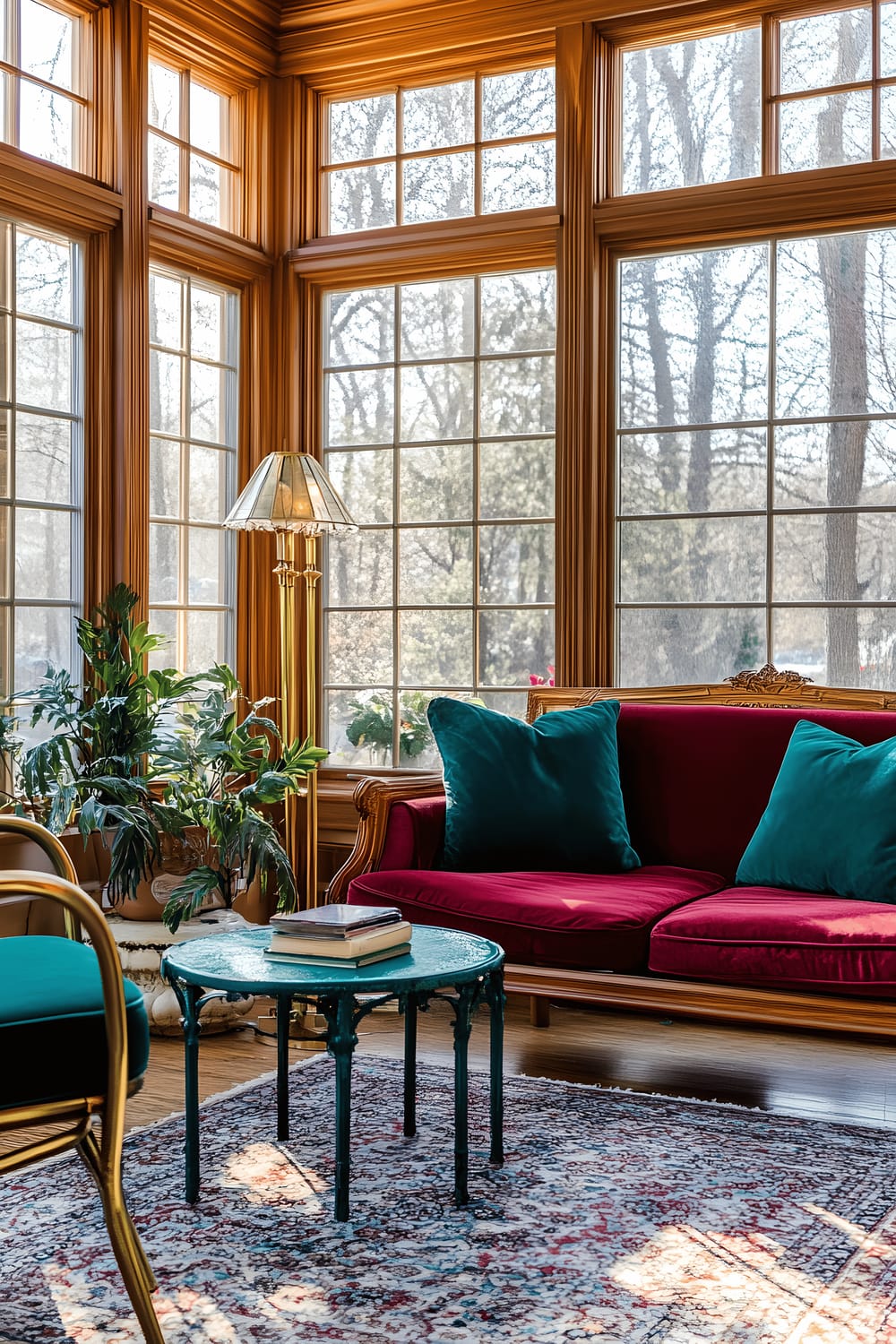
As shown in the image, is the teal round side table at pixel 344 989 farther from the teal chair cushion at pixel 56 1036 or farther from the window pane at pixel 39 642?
the window pane at pixel 39 642

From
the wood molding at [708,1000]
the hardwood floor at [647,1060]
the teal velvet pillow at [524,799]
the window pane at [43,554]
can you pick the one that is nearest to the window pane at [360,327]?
the window pane at [43,554]

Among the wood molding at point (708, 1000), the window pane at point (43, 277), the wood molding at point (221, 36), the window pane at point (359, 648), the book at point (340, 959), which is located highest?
the wood molding at point (221, 36)

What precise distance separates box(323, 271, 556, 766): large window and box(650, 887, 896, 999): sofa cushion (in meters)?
1.69

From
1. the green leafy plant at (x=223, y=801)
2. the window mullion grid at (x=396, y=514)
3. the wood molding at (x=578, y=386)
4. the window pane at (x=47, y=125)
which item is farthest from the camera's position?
the window mullion grid at (x=396, y=514)

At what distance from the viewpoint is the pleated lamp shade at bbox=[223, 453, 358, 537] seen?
12.5 feet

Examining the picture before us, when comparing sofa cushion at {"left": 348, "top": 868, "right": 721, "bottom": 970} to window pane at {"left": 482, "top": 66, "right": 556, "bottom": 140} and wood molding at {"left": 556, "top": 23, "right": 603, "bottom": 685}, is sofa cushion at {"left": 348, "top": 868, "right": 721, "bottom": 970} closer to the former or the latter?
wood molding at {"left": 556, "top": 23, "right": 603, "bottom": 685}

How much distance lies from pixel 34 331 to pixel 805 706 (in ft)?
8.28

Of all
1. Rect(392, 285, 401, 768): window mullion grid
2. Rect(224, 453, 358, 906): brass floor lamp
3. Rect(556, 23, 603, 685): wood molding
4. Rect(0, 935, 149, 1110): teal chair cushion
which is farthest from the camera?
Rect(392, 285, 401, 768): window mullion grid

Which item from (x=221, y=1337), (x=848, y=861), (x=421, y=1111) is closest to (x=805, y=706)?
(x=848, y=861)

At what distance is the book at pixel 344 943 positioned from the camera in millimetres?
2434

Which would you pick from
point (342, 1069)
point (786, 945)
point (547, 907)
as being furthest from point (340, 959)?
point (786, 945)

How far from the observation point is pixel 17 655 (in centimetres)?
396

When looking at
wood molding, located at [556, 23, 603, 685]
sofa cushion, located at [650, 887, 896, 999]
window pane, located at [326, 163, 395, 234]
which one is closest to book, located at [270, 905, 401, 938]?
sofa cushion, located at [650, 887, 896, 999]

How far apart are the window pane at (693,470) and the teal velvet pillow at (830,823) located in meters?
1.03
